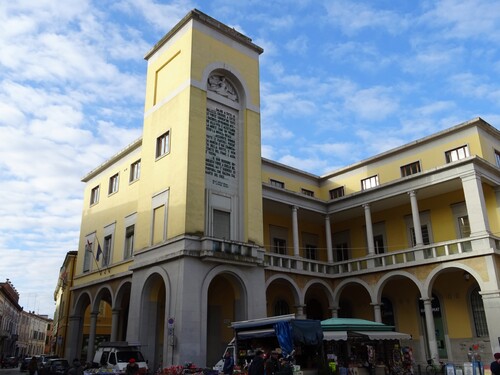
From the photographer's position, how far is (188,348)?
19125mm

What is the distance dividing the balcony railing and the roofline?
39.4ft

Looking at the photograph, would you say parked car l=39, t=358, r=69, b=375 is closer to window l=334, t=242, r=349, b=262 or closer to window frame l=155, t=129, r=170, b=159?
window frame l=155, t=129, r=170, b=159

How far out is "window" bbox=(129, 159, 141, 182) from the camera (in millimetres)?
29487

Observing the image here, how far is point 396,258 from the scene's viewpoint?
84.4 feet

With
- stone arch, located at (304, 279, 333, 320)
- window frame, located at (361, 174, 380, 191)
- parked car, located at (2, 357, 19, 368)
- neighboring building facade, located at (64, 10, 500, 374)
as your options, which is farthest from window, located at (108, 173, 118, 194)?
parked car, located at (2, 357, 19, 368)

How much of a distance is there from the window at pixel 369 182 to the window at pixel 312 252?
17.2ft

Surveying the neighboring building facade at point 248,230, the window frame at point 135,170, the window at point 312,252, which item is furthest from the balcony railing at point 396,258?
the window frame at point 135,170

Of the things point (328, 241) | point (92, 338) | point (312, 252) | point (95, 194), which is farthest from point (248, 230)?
point (95, 194)

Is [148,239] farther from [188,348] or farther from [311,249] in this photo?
[311,249]

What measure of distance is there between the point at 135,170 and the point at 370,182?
602 inches

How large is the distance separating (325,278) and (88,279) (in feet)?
51.8

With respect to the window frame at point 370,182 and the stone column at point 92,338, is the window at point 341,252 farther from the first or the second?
the stone column at point 92,338

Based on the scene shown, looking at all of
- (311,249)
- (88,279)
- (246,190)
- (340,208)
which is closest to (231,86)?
(246,190)

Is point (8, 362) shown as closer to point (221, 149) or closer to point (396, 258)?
point (221, 149)
